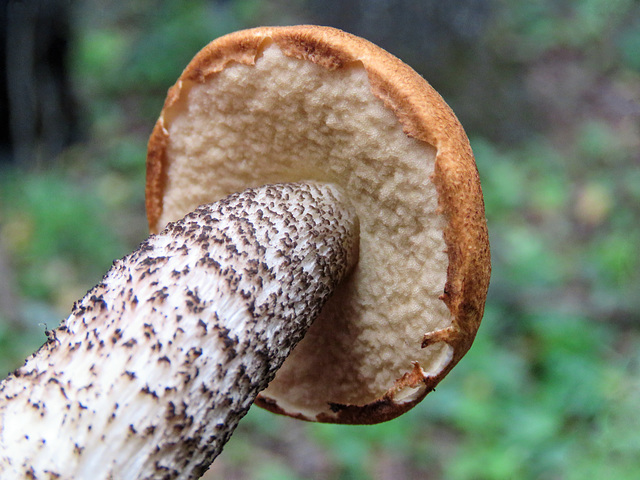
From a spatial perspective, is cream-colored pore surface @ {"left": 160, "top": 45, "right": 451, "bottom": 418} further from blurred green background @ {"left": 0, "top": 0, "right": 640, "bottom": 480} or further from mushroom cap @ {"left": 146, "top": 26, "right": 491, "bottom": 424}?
blurred green background @ {"left": 0, "top": 0, "right": 640, "bottom": 480}

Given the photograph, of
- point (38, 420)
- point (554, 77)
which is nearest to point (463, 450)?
point (38, 420)

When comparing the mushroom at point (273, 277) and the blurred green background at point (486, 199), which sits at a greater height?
the mushroom at point (273, 277)

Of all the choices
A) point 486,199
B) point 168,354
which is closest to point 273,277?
point 168,354

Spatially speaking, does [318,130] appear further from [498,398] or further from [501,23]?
[501,23]

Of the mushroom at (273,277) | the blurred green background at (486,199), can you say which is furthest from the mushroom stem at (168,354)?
the blurred green background at (486,199)

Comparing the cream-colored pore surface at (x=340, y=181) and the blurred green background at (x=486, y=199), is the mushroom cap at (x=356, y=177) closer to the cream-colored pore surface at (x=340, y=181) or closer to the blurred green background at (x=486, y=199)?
the cream-colored pore surface at (x=340, y=181)

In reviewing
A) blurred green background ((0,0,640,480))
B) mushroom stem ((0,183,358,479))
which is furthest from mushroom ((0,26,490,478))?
blurred green background ((0,0,640,480))

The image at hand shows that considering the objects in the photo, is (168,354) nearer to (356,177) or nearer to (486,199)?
(356,177)
